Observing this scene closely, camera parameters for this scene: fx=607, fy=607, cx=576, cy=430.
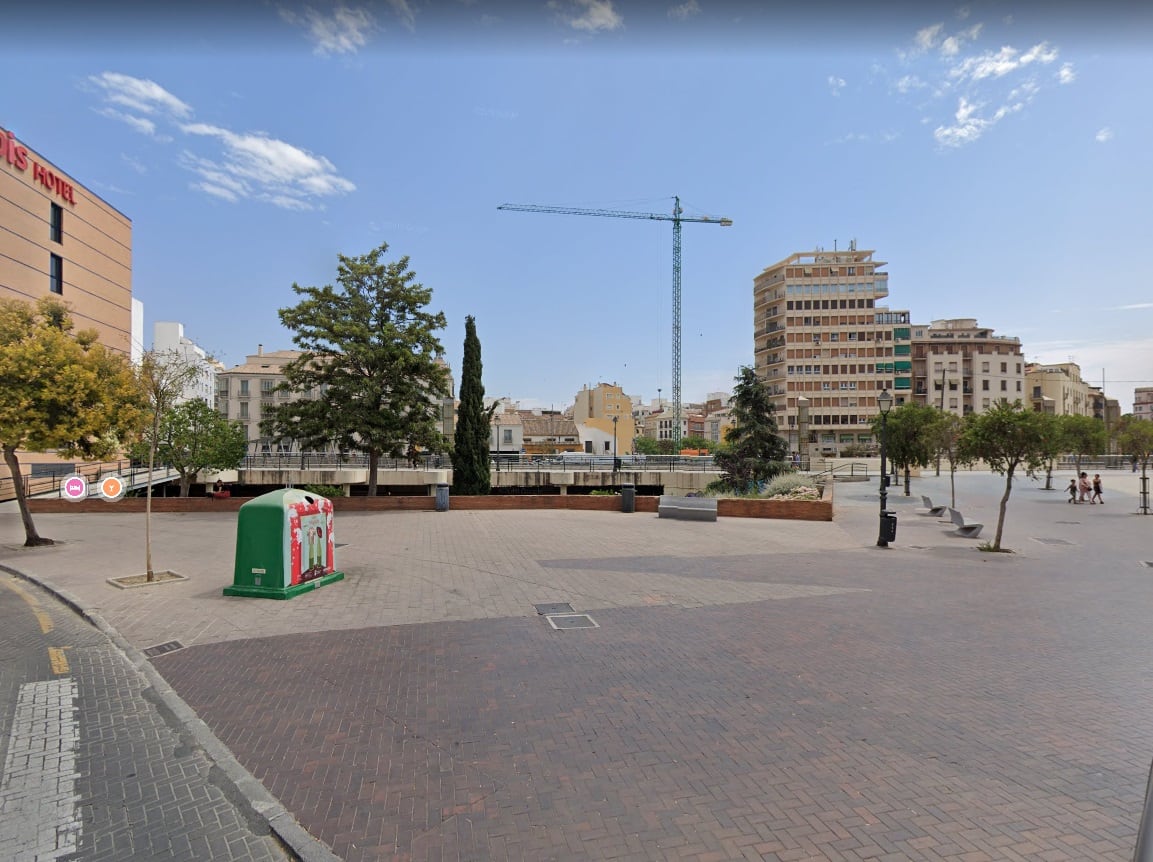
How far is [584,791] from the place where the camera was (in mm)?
4109

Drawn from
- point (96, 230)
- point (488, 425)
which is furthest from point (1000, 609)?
point (96, 230)

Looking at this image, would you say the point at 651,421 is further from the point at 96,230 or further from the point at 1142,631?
the point at 1142,631

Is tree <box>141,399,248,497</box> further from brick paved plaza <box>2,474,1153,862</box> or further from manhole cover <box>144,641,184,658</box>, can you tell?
manhole cover <box>144,641,184,658</box>

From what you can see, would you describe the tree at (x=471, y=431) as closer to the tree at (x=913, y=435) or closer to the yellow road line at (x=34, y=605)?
the yellow road line at (x=34, y=605)

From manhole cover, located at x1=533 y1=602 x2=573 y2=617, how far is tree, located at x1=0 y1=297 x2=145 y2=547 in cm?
1178

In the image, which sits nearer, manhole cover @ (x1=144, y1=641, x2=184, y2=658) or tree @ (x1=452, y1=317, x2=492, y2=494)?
manhole cover @ (x1=144, y1=641, x2=184, y2=658)

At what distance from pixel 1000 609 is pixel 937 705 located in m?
4.86

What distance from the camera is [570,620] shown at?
8367 millimetres

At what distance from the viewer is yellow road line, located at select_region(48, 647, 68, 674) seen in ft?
21.5

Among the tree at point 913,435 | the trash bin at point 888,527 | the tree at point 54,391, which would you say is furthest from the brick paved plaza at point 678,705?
the tree at point 913,435

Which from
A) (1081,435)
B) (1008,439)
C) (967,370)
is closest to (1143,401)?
(967,370)

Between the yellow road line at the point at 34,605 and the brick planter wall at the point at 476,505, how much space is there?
11.6 metres

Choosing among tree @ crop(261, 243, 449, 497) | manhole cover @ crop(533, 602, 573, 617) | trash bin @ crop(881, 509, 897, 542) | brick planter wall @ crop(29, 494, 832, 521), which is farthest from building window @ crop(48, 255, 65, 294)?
trash bin @ crop(881, 509, 897, 542)

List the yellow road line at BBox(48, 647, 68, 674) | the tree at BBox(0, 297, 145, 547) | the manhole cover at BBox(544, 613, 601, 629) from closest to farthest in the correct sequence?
the yellow road line at BBox(48, 647, 68, 674), the manhole cover at BBox(544, 613, 601, 629), the tree at BBox(0, 297, 145, 547)
